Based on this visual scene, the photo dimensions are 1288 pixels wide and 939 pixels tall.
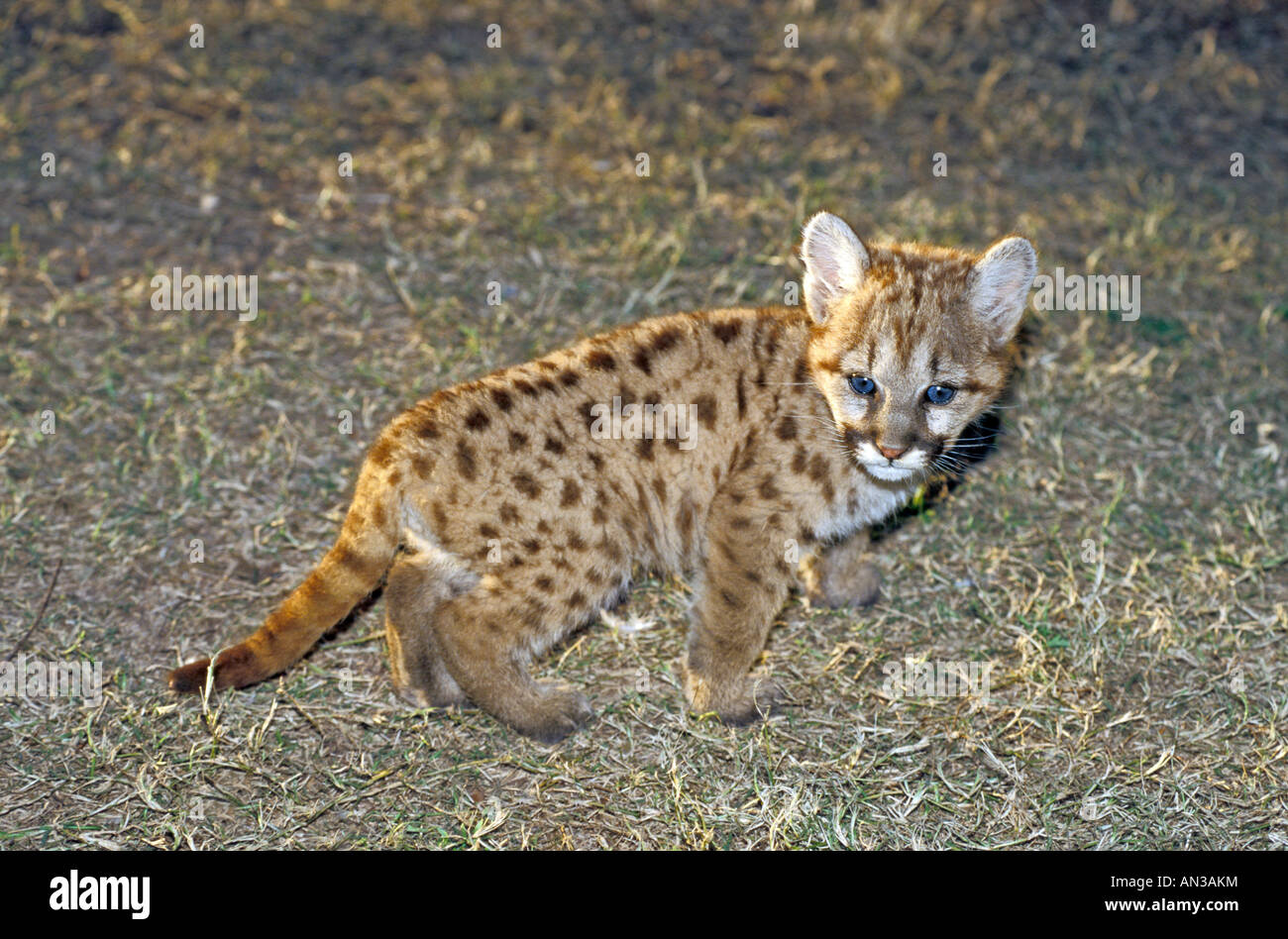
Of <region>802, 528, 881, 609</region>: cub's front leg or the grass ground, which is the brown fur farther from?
<region>802, 528, 881, 609</region>: cub's front leg

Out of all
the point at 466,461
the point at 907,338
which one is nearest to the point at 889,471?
the point at 907,338

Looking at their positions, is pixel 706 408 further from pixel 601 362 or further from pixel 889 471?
pixel 889 471

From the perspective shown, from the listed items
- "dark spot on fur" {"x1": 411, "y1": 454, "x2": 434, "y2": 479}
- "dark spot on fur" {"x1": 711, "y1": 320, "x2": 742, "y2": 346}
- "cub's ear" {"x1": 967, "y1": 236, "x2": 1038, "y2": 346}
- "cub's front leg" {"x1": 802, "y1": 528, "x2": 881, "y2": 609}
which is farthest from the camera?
"cub's front leg" {"x1": 802, "y1": 528, "x2": 881, "y2": 609}

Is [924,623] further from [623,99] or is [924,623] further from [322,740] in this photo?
[623,99]

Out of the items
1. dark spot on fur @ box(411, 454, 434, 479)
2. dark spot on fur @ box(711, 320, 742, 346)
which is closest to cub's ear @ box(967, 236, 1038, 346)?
dark spot on fur @ box(711, 320, 742, 346)

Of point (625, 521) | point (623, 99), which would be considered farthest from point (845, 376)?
point (623, 99)

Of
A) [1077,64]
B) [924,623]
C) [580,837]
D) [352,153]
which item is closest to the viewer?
[580,837]
